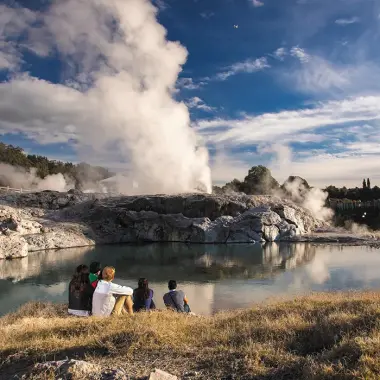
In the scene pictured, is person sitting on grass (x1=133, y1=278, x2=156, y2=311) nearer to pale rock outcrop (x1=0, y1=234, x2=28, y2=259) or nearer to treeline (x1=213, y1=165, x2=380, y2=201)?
pale rock outcrop (x1=0, y1=234, x2=28, y2=259)

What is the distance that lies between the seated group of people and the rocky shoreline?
40.9 m

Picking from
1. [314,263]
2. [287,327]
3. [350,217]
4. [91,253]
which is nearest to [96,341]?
[287,327]

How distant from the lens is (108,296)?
11383 mm

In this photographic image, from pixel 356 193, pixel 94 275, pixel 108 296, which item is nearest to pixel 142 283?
pixel 94 275

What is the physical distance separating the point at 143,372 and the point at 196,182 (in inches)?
2982

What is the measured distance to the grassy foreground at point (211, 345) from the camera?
6.60m

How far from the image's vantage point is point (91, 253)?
48.1 meters

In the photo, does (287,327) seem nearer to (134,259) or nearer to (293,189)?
(134,259)

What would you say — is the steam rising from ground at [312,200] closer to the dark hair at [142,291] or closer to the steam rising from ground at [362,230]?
the steam rising from ground at [362,230]

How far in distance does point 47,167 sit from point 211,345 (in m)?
129

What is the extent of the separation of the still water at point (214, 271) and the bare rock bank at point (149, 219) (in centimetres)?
640

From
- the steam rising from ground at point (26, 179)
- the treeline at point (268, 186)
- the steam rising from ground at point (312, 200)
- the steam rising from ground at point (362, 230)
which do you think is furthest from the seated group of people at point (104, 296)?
the steam rising from ground at point (26, 179)

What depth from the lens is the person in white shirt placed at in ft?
37.4

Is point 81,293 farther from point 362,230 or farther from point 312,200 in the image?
point 312,200
